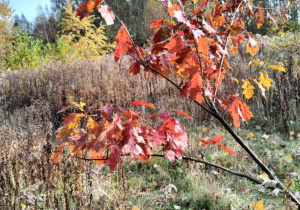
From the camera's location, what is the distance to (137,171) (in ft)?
8.82

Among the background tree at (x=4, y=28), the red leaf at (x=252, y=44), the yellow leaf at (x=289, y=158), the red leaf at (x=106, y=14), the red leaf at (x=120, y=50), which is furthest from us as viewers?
the background tree at (x=4, y=28)

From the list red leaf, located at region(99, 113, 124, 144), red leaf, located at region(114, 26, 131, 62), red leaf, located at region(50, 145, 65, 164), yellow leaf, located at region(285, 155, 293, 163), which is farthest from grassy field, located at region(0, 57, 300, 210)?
red leaf, located at region(114, 26, 131, 62)

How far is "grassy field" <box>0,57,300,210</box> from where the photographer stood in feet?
5.02

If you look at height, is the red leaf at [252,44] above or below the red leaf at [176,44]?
above

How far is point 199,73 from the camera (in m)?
1.13

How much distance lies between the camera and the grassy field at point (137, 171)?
1.53 m

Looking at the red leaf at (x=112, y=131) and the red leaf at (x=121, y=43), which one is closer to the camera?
the red leaf at (x=112, y=131)

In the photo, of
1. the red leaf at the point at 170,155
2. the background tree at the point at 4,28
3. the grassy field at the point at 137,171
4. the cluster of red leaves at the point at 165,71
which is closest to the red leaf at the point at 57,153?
the cluster of red leaves at the point at 165,71

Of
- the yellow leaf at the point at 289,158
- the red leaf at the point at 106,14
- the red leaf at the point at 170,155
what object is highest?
the red leaf at the point at 106,14

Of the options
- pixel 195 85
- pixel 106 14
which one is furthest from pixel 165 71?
pixel 106 14

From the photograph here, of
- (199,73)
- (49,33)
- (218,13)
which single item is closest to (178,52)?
(199,73)

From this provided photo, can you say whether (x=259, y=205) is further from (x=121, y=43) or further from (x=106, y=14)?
(x=106, y=14)

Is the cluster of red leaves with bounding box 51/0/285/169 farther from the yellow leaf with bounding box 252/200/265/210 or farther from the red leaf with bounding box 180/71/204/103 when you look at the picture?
the yellow leaf with bounding box 252/200/265/210

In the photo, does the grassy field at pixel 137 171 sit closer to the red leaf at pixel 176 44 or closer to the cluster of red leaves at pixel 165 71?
the cluster of red leaves at pixel 165 71
